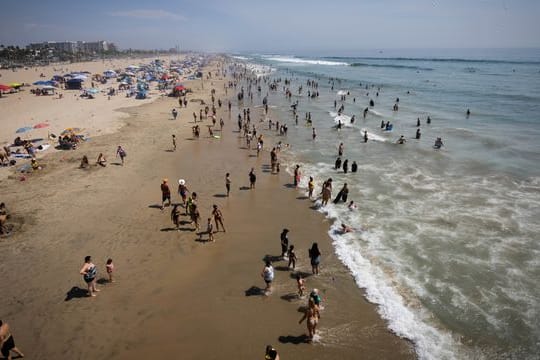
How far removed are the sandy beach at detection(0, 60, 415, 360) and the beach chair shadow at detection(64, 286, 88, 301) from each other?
4cm

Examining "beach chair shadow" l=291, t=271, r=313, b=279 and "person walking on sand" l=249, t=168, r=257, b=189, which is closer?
"beach chair shadow" l=291, t=271, r=313, b=279

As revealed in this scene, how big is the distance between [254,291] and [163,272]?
10.6 ft

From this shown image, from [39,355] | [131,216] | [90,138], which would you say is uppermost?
[90,138]

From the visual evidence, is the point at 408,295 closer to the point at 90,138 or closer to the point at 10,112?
the point at 90,138

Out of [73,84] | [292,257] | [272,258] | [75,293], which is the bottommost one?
[75,293]

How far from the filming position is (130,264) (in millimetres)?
11969

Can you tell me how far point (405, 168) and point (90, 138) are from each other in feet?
77.5

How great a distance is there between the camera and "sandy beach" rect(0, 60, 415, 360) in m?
8.88

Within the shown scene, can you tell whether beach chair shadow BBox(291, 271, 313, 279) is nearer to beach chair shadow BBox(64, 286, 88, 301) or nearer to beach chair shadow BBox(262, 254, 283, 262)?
beach chair shadow BBox(262, 254, 283, 262)

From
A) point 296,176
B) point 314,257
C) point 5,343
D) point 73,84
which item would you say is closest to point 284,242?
point 314,257

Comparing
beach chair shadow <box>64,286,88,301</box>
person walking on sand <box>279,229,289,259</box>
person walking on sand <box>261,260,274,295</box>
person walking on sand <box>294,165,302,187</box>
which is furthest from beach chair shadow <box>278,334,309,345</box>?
person walking on sand <box>294,165,302,187</box>

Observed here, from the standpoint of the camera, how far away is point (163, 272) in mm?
11586

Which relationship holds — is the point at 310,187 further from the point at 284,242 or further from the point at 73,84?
the point at 73,84

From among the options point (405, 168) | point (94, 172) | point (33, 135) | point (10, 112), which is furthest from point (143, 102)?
point (405, 168)
